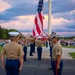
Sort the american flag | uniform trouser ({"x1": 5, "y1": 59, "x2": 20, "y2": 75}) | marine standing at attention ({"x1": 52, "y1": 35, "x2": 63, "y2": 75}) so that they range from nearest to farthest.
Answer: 1. uniform trouser ({"x1": 5, "y1": 59, "x2": 20, "y2": 75})
2. marine standing at attention ({"x1": 52, "y1": 35, "x2": 63, "y2": 75})
3. the american flag

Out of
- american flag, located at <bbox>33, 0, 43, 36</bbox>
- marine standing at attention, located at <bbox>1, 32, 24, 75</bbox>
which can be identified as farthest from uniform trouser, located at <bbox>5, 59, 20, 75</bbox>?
american flag, located at <bbox>33, 0, 43, 36</bbox>

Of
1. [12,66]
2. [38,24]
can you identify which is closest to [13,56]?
[12,66]

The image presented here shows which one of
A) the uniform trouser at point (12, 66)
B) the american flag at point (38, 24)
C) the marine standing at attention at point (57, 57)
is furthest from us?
the american flag at point (38, 24)

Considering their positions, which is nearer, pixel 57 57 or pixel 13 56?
pixel 13 56

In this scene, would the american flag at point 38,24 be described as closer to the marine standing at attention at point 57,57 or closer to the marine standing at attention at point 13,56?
the marine standing at attention at point 57,57

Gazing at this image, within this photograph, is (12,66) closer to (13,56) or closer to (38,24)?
(13,56)

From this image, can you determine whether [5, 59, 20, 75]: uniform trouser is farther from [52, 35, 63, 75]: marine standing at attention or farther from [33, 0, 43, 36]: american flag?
[33, 0, 43, 36]: american flag

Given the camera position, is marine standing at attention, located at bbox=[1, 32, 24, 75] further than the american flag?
No

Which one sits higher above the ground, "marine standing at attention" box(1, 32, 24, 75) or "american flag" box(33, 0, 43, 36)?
"american flag" box(33, 0, 43, 36)

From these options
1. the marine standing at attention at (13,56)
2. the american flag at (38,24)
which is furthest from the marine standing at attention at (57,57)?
the american flag at (38,24)

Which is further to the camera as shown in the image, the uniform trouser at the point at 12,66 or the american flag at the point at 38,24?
the american flag at the point at 38,24

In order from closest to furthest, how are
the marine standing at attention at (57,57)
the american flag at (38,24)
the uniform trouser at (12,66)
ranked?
1. the uniform trouser at (12,66)
2. the marine standing at attention at (57,57)
3. the american flag at (38,24)

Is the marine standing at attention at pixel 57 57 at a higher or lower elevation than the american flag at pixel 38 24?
lower

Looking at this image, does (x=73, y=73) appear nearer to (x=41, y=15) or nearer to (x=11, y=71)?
(x=11, y=71)
